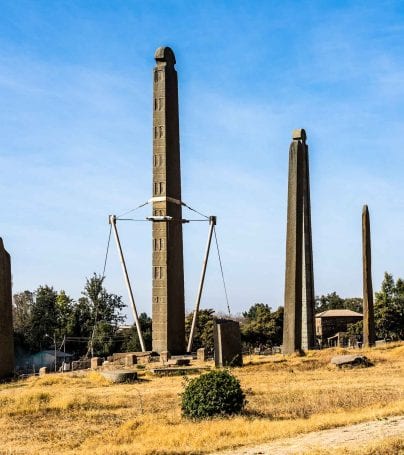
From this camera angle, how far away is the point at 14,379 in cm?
2622

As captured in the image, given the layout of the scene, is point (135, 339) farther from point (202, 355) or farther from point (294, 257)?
point (294, 257)

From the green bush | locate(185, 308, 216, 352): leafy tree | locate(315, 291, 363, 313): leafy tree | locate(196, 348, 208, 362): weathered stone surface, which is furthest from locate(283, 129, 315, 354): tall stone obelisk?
locate(315, 291, 363, 313): leafy tree

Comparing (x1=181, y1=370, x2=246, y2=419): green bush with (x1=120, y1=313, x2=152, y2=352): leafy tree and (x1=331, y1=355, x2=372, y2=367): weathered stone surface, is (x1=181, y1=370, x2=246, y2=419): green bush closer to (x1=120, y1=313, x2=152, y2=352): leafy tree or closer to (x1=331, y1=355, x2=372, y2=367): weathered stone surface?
(x1=331, y1=355, x2=372, y2=367): weathered stone surface

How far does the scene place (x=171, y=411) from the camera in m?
16.7

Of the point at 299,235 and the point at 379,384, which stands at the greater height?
the point at 299,235

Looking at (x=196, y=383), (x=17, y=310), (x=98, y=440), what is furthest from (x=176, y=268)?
(x=17, y=310)

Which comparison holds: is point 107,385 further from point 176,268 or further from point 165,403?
point 176,268

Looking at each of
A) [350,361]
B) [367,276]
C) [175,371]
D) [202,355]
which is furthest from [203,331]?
[350,361]

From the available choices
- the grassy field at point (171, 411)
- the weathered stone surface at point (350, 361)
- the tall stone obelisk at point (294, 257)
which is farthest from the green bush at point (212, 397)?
the tall stone obelisk at point (294, 257)

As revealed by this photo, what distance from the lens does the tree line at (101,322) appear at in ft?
197

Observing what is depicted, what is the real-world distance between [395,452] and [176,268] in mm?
25266

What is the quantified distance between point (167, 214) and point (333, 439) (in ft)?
78.7

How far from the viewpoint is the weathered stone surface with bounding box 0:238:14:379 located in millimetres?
25812

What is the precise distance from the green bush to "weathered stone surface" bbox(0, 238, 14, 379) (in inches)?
473
